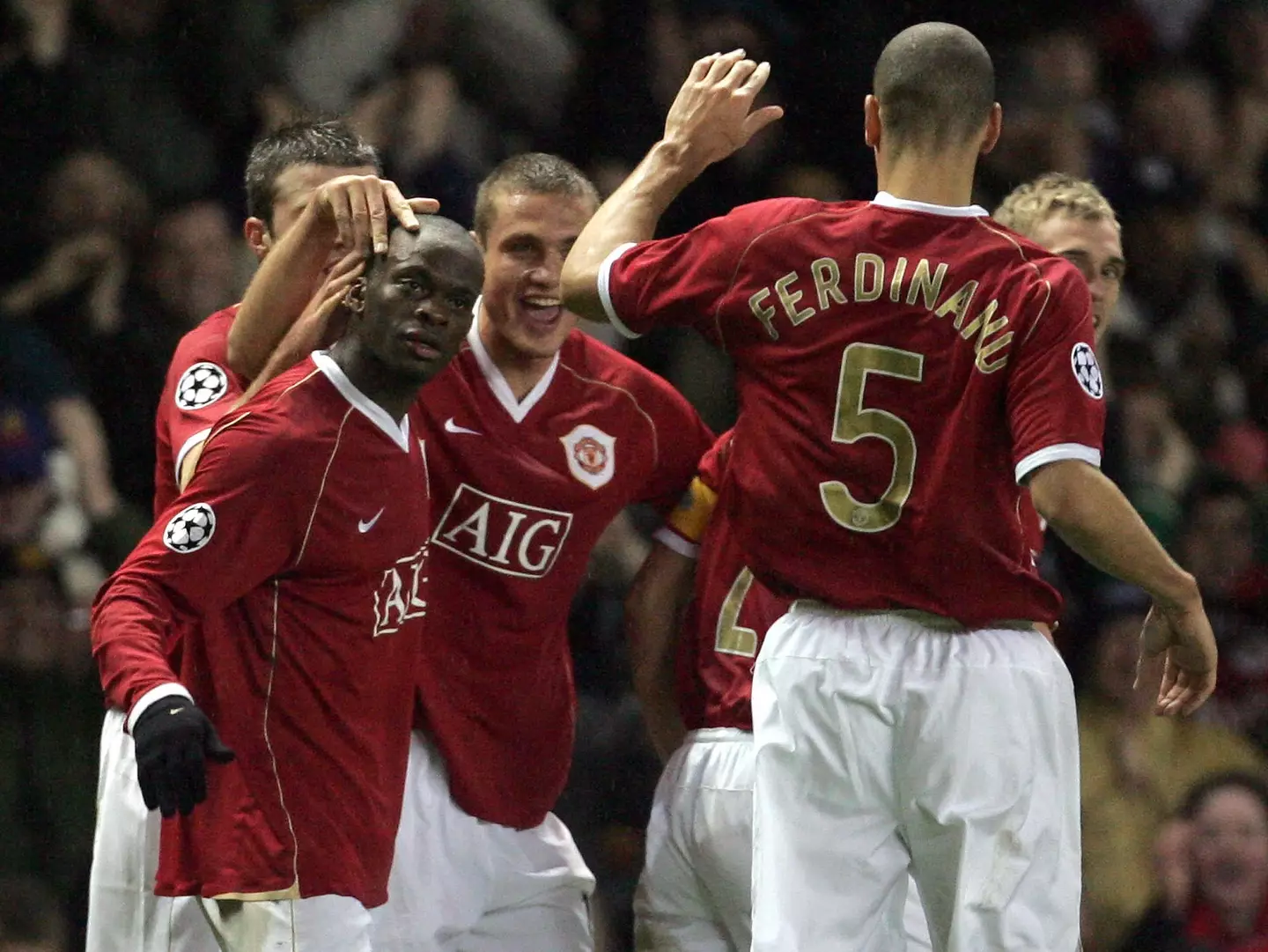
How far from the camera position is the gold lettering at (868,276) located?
3.28 metres

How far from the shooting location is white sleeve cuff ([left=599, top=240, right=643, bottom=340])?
3.46 m

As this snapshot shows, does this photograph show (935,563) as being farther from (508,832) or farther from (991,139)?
(508,832)

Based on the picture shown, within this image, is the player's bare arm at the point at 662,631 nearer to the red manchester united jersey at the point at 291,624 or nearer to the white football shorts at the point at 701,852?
the white football shorts at the point at 701,852

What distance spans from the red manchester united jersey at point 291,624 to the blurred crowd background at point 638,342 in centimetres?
201

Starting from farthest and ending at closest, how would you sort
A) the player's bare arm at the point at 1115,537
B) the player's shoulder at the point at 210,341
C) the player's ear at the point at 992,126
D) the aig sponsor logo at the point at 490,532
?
the aig sponsor logo at the point at 490,532
the player's shoulder at the point at 210,341
the player's ear at the point at 992,126
the player's bare arm at the point at 1115,537

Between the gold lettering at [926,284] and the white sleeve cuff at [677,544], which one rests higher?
the gold lettering at [926,284]

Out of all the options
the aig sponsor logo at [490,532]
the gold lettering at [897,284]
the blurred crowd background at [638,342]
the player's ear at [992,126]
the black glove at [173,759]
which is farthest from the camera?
the blurred crowd background at [638,342]

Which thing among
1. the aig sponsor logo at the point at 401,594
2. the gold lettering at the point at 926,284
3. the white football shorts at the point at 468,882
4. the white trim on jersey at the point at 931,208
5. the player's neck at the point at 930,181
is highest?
the player's neck at the point at 930,181

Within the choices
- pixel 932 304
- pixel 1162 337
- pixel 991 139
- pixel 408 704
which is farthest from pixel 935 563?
pixel 1162 337

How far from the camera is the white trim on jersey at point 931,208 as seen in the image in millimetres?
3318

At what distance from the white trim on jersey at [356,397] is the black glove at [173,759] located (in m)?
0.70

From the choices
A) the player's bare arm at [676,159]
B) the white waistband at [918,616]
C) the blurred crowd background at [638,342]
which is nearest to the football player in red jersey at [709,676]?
the white waistband at [918,616]

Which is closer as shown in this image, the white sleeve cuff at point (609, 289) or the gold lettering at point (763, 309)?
the gold lettering at point (763, 309)

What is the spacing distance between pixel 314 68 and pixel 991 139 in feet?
11.2
